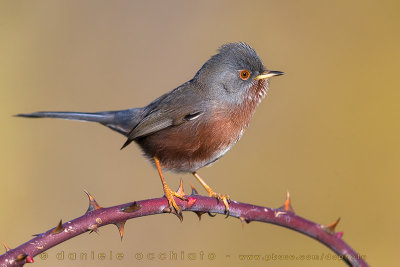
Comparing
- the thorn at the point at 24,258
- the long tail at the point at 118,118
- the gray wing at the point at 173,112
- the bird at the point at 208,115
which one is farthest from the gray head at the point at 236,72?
the thorn at the point at 24,258

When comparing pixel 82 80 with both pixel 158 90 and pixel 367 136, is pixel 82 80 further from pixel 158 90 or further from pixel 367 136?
pixel 367 136

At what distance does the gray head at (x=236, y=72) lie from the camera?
451 cm

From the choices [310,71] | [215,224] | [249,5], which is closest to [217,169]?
[215,224]

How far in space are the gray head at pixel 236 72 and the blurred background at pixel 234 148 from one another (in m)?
1.48

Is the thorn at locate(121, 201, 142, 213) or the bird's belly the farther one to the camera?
the bird's belly

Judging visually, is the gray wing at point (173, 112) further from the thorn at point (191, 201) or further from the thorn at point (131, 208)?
the thorn at point (131, 208)

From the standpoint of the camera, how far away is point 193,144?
4359mm

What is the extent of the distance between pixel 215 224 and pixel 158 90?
200 cm

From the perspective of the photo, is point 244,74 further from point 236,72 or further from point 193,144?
point 193,144

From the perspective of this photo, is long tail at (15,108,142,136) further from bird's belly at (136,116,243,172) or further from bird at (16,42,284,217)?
bird's belly at (136,116,243,172)

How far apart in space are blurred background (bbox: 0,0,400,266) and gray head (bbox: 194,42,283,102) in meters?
1.48

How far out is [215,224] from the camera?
5992 mm

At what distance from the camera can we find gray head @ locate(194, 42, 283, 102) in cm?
451

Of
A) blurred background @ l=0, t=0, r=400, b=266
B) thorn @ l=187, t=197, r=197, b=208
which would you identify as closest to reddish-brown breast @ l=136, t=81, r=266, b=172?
blurred background @ l=0, t=0, r=400, b=266
